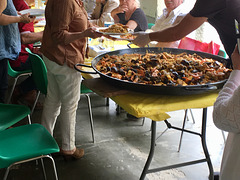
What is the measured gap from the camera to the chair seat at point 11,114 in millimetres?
2271

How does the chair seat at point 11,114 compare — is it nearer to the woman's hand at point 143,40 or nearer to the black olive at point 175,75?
the woman's hand at point 143,40

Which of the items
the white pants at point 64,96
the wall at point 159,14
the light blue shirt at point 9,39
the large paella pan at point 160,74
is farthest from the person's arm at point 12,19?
the wall at point 159,14

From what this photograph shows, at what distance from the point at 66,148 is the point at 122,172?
1.98 feet

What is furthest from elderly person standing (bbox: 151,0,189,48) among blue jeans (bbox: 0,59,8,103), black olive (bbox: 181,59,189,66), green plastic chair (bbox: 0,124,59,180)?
green plastic chair (bbox: 0,124,59,180)

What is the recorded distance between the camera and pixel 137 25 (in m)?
4.14

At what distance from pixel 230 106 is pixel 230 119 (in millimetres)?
63

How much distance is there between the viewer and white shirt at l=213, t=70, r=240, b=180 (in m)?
1.21

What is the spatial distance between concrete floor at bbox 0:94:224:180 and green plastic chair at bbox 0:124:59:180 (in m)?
0.68

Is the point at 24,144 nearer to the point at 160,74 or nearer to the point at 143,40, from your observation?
the point at 160,74

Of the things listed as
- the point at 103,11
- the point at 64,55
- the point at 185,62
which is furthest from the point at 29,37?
the point at 185,62

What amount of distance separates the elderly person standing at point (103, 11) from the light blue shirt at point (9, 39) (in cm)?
182

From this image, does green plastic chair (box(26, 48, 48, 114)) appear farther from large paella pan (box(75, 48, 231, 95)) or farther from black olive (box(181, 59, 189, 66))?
black olive (box(181, 59, 189, 66))

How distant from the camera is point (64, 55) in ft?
8.00

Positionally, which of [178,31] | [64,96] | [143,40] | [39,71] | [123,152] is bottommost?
[123,152]
